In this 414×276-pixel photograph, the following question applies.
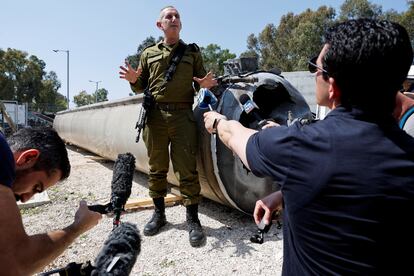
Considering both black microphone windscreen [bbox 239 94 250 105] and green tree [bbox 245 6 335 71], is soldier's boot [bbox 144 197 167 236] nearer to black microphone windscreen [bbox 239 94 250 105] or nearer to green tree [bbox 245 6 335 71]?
black microphone windscreen [bbox 239 94 250 105]

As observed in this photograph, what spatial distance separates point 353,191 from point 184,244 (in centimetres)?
249

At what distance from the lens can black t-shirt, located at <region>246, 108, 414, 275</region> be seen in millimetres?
984

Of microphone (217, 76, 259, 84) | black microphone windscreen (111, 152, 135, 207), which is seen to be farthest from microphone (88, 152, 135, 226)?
microphone (217, 76, 259, 84)

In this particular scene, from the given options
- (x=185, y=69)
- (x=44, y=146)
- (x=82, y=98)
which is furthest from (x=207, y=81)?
(x=82, y=98)

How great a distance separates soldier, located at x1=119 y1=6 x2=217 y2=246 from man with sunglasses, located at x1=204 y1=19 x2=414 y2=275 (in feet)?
8.07

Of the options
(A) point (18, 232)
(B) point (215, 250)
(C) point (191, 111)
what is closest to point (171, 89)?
(C) point (191, 111)

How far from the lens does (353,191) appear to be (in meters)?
0.99

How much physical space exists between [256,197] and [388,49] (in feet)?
8.68

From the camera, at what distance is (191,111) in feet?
12.1

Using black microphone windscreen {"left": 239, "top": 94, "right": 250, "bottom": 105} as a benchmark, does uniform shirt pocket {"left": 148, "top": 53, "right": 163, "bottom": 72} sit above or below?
above

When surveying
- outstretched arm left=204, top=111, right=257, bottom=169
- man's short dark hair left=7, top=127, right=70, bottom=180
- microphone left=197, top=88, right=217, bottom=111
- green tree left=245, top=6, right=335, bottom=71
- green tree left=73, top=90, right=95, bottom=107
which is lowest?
green tree left=73, top=90, right=95, bottom=107

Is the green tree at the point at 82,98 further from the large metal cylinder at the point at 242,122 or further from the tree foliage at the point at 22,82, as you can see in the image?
the large metal cylinder at the point at 242,122

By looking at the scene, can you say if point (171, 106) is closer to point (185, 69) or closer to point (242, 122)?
point (185, 69)

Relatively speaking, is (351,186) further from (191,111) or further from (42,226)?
(42,226)
